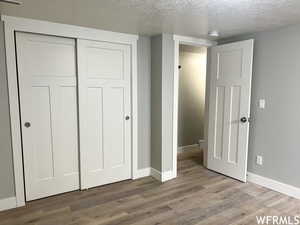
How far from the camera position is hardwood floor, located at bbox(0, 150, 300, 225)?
2309 millimetres

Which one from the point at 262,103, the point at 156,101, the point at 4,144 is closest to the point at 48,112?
the point at 4,144

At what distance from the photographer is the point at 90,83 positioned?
9.53ft

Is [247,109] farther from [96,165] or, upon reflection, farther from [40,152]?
[40,152]

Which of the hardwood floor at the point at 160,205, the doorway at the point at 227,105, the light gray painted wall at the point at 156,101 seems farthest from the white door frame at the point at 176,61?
the hardwood floor at the point at 160,205

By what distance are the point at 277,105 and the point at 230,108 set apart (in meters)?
0.62

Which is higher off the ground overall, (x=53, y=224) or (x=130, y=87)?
(x=130, y=87)

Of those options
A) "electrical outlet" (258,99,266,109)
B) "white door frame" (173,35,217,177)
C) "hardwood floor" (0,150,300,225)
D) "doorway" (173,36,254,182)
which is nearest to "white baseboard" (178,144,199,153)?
"doorway" (173,36,254,182)

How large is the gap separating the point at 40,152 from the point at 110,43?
1.67 meters

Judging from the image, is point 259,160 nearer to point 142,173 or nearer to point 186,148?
point 142,173

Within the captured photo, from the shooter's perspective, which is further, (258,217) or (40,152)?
(40,152)

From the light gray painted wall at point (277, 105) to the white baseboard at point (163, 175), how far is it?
3.88ft

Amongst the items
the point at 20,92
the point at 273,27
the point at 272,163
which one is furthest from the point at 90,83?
the point at 272,163

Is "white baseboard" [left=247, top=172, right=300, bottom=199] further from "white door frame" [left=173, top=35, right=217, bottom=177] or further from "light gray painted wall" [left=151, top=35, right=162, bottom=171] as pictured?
"light gray painted wall" [left=151, top=35, right=162, bottom=171]

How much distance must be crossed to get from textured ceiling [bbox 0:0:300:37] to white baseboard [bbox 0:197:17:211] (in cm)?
202
